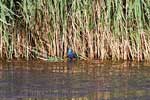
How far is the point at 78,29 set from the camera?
30.6ft

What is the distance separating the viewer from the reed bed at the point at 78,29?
30.0 ft

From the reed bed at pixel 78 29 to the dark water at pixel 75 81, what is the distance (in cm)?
26

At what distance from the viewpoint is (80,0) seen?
916cm

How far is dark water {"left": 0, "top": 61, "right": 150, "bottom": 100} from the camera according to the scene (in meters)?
6.92

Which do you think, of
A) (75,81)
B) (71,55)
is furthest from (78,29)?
(75,81)

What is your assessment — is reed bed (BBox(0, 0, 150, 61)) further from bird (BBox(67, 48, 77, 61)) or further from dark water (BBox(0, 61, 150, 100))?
dark water (BBox(0, 61, 150, 100))

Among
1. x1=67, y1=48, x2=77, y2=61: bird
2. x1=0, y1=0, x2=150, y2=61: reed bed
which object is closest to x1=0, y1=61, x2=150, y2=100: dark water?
x1=67, y1=48, x2=77, y2=61: bird

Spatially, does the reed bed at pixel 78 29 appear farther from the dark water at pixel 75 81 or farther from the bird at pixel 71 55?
the dark water at pixel 75 81

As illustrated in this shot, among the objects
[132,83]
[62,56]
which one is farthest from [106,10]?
[132,83]

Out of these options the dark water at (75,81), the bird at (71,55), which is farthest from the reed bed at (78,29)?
the dark water at (75,81)

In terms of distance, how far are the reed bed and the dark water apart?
0.26 meters

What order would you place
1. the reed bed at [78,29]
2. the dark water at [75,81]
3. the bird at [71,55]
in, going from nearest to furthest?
1. the dark water at [75,81]
2. the reed bed at [78,29]
3. the bird at [71,55]

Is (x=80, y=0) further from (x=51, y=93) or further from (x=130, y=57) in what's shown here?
(x=51, y=93)

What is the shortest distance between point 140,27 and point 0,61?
2.53 meters
